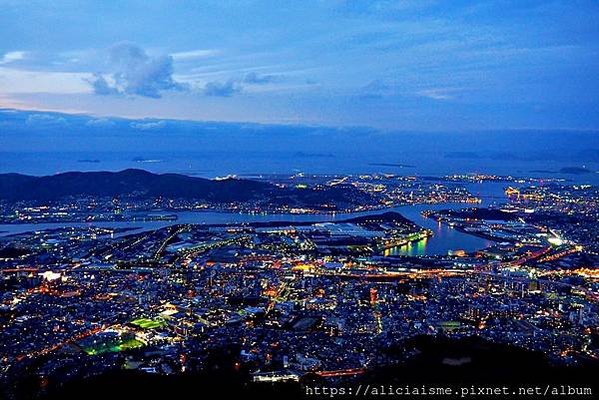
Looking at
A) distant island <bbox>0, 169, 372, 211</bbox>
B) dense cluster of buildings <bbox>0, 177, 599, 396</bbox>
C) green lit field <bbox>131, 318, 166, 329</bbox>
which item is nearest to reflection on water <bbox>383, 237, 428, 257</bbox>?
dense cluster of buildings <bbox>0, 177, 599, 396</bbox>

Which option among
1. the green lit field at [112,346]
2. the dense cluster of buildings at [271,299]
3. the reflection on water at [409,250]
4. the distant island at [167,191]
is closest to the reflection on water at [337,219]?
A: the reflection on water at [409,250]

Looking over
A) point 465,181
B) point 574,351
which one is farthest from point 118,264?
point 465,181

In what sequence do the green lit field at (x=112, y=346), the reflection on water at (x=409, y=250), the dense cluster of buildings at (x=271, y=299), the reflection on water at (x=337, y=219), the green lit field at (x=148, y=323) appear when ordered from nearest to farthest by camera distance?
the dense cluster of buildings at (x=271, y=299), the green lit field at (x=112, y=346), the green lit field at (x=148, y=323), the reflection on water at (x=409, y=250), the reflection on water at (x=337, y=219)

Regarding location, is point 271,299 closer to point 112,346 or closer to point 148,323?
point 148,323

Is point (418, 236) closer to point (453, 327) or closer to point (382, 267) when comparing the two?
point (382, 267)

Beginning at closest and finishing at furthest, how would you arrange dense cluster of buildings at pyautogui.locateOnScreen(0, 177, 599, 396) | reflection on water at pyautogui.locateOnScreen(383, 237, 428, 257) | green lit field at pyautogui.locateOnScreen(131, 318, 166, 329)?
dense cluster of buildings at pyautogui.locateOnScreen(0, 177, 599, 396)
green lit field at pyautogui.locateOnScreen(131, 318, 166, 329)
reflection on water at pyautogui.locateOnScreen(383, 237, 428, 257)

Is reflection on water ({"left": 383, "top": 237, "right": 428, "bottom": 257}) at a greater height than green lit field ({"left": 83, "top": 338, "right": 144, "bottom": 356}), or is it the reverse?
reflection on water ({"left": 383, "top": 237, "right": 428, "bottom": 257})

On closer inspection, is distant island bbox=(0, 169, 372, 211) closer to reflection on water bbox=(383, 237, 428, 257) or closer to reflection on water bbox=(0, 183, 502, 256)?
reflection on water bbox=(0, 183, 502, 256)

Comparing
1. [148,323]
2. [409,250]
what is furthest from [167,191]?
[148,323]

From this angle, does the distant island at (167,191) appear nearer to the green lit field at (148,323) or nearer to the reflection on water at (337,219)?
the reflection on water at (337,219)

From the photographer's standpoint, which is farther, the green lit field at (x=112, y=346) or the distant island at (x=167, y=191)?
the distant island at (x=167, y=191)
